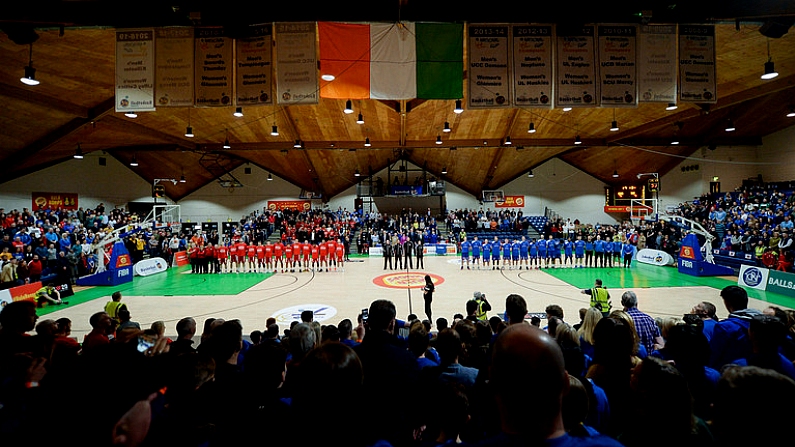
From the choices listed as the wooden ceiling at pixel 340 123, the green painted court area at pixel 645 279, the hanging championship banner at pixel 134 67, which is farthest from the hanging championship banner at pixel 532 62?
the green painted court area at pixel 645 279

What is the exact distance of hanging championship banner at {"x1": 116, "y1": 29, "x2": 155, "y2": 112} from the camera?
6.09m

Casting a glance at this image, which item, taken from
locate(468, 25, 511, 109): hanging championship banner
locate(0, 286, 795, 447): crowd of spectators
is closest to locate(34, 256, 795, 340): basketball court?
locate(468, 25, 511, 109): hanging championship banner

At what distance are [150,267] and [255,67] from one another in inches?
620

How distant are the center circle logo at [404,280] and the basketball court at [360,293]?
0.04m

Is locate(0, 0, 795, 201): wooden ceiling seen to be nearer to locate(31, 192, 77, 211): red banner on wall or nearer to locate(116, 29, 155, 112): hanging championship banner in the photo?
locate(116, 29, 155, 112): hanging championship banner

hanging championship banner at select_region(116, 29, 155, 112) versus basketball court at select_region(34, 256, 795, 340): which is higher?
hanging championship banner at select_region(116, 29, 155, 112)

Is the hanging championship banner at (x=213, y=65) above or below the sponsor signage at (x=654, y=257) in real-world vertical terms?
above

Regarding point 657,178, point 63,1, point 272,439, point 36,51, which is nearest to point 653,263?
point 657,178

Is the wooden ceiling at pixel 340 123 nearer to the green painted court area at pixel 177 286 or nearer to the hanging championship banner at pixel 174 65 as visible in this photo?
the hanging championship banner at pixel 174 65

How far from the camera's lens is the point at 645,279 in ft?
46.7

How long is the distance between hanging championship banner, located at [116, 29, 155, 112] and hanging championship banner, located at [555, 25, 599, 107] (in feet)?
23.4

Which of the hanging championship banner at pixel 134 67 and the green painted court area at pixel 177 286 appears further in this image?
the green painted court area at pixel 177 286

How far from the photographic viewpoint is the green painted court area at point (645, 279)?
11578 mm

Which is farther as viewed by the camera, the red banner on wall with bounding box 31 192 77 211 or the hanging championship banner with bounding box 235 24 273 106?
the red banner on wall with bounding box 31 192 77 211
